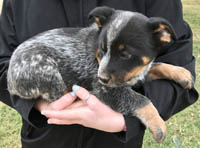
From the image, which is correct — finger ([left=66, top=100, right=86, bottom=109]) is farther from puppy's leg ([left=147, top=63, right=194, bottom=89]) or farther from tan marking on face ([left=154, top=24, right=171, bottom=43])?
tan marking on face ([left=154, top=24, right=171, bottom=43])

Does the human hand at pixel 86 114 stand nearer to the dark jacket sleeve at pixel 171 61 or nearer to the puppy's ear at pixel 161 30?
the dark jacket sleeve at pixel 171 61

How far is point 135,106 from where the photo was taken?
2.63 meters

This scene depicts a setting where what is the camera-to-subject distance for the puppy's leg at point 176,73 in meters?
2.69

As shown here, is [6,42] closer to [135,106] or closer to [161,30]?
[135,106]

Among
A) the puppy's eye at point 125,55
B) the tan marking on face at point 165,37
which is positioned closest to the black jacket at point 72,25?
the tan marking on face at point 165,37

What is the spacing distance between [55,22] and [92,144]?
1.72 metres

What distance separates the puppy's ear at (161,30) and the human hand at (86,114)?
94 cm

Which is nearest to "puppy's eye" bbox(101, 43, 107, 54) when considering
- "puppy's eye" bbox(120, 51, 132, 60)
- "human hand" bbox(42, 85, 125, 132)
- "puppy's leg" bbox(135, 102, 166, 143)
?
"puppy's eye" bbox(120, 51, 132, 60)

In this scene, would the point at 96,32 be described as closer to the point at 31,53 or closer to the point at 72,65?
the point at 72,65

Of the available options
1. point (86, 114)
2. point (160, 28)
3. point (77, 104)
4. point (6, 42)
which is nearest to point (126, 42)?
point (160, 28)

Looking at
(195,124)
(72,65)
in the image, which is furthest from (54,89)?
(195,124)

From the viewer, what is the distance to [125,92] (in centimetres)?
271

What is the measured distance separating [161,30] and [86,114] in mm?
1158

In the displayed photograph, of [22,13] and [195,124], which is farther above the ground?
[22,13]
